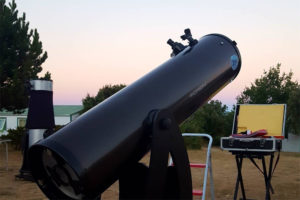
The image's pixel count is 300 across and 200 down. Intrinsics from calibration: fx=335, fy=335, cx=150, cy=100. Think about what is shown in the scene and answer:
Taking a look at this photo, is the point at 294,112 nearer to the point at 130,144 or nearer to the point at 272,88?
the point at 272,88

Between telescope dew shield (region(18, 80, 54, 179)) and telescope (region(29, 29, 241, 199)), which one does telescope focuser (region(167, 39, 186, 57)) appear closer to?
telescope (region(29, 29, 241, 199))

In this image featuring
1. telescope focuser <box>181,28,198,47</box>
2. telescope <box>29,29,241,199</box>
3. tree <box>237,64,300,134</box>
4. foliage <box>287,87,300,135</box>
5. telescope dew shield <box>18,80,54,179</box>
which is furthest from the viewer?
tree <box>237,64,300,134</box>

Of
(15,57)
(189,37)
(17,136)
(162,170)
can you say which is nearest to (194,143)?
(17,136)

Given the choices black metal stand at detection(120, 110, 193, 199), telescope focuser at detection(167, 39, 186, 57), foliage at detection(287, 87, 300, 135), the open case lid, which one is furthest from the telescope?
foliage at detection(287, 87, 300, 135)

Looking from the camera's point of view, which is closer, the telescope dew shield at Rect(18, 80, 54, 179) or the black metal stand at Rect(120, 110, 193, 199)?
the black metal stand at Rect(120, 110, 193, 199)

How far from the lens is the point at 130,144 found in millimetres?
2211

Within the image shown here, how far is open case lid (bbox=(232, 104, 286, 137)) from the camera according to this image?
510 cm

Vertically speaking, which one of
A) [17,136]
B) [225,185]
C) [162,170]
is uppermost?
[162,170]

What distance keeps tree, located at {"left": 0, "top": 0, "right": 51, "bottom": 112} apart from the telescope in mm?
10827

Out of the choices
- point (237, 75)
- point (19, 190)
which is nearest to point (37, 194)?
point (19, 190)

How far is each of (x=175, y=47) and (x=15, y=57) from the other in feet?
36.3

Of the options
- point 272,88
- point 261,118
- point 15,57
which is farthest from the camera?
point 272,88

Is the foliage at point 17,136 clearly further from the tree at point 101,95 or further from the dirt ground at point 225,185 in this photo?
the tree at point 101,95

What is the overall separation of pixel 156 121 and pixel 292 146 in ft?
89.0
